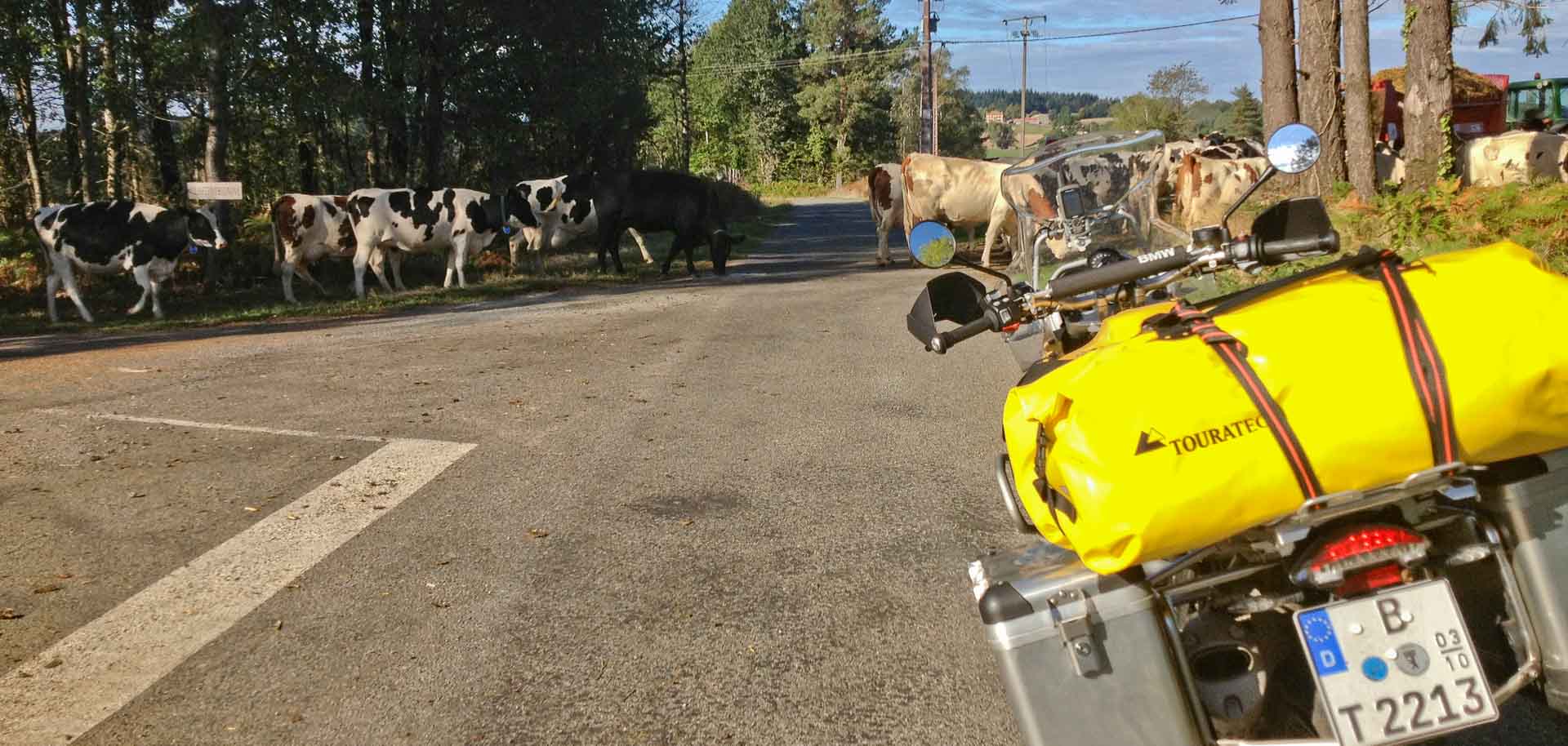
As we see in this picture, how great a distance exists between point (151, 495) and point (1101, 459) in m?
5.31

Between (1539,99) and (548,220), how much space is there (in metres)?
21.0

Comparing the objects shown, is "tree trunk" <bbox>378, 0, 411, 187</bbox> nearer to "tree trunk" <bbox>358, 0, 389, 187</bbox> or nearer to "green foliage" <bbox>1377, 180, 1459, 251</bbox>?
"tree trunk" <bbox>358, 0, 389, 187</bbox>

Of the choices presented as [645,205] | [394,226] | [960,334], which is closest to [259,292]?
[394,226]

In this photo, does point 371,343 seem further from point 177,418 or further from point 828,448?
point 828,448

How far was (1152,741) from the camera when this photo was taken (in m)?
2.46

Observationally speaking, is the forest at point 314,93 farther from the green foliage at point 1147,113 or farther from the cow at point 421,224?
the green foliage at point 1147,113

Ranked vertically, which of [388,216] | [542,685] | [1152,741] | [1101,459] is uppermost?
[388,216]

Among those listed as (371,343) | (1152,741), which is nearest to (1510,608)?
(1152,741)

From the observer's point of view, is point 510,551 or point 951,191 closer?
point 510,551

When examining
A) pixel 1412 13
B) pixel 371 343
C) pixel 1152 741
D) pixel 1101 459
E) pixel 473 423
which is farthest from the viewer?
pixel 1412 13

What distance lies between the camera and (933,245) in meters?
3.51

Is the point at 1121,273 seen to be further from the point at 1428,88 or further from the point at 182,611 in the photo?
the point at 1428,88

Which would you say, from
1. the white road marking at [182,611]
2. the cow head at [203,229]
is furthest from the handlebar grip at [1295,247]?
the cow head at [203,229]

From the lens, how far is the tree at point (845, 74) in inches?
2879
